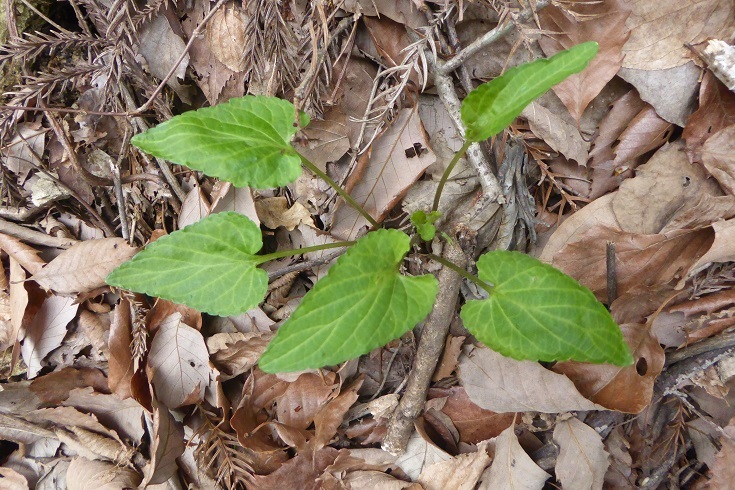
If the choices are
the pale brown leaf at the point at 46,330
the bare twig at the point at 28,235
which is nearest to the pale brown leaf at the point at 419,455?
the pale brown leaf at the point at 46,330

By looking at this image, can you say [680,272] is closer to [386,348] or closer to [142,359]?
[386,348]

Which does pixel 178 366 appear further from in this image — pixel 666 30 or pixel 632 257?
pixel 666 30

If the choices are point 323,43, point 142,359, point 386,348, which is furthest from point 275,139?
point 142,359

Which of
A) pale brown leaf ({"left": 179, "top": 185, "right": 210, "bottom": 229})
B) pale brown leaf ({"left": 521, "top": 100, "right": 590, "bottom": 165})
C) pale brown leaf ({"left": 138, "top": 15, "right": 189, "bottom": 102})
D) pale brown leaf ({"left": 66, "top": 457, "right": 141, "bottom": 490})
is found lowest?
pale brown leaf ({"left": 66, "top": 457, "right": 141, "bottom": 490})

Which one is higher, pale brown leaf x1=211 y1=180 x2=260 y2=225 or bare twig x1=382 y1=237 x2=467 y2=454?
pale brown leaf x1=211 y1=180 x2=260 y2=225

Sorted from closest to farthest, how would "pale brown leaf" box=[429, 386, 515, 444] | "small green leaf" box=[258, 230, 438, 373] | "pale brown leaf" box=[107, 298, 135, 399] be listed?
"small green leaf" box=[258, 230, 438, 373], "pale brown leaf" box=[429, 386, 515, 444], "pale brown leaf" box=[107, 298, 135, 399]

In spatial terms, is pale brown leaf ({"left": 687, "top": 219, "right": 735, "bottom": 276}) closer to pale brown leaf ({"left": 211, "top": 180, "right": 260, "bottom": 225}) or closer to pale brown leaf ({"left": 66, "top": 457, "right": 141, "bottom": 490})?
pale brown leaf ({"left": 211, "top": 180, "right": 260, "bottom": 225})

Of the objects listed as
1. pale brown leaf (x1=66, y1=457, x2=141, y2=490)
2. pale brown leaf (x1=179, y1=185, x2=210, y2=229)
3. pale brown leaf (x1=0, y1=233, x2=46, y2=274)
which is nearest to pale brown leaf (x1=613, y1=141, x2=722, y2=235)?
pale brown leaf (x1=179, y1=185, x2=210, y2=229)
